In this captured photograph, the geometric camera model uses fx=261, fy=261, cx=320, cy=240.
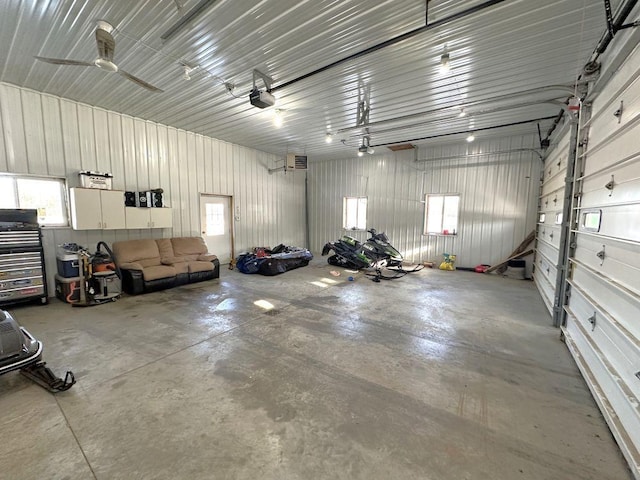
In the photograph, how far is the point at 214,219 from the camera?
7062 millimetres

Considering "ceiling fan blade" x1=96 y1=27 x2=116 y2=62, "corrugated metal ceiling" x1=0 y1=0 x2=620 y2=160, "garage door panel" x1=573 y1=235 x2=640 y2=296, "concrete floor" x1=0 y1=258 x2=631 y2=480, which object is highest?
"corrugated metal ceiling" x1=0 y1=0 x2=620 y2=160

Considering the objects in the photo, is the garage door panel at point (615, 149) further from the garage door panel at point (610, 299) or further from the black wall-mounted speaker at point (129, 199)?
the black wall-mounted speaker at point (129, 199)

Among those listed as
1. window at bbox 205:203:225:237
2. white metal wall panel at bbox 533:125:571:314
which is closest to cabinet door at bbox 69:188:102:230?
window at bbox 205:203:225:237

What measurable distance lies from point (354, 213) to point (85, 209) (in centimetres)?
690

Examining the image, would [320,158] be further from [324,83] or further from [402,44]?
[402,44]

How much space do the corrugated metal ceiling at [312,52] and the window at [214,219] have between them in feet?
8.14

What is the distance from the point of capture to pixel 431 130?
19.5 ft

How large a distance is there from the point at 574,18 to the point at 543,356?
3345 millimetres

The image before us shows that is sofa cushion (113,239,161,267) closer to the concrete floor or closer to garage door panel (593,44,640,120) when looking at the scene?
the concrete floor

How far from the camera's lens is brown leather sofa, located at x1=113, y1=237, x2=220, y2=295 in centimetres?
462

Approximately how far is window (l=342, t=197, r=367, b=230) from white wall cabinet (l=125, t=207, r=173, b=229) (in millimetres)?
5346

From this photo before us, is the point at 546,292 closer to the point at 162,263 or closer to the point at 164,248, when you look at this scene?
the point at 162,263

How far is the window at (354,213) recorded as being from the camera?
875cm

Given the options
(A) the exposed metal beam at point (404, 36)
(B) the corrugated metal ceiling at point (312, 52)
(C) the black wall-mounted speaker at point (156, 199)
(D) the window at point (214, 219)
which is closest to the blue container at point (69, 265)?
(C) the black wall-mounted speaker at point (156, 199)
